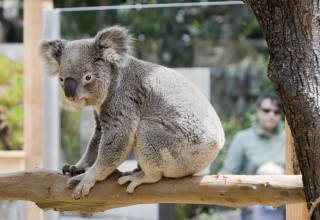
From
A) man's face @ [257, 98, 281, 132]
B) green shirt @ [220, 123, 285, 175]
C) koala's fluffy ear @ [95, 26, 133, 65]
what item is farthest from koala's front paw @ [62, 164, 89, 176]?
man's face @ [257, 98, 281, 132]

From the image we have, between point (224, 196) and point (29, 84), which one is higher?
point (29, 84)

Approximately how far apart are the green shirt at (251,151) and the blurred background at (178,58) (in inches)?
6.4

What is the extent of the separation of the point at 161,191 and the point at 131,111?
54 centimetres

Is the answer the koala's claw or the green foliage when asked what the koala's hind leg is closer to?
the koala's claw

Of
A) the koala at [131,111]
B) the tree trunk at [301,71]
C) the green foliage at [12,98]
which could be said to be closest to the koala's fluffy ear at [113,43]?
the koala at [131,111]

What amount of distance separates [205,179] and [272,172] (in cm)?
260

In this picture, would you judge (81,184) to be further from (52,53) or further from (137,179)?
(52,53)

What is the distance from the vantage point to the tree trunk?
304 centimetres

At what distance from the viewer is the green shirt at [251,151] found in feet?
21.3

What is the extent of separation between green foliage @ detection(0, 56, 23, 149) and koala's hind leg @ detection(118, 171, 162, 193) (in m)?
4.10

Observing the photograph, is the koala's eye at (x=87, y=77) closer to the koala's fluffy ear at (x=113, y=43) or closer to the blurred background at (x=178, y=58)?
the koala's fluffy ear at (x=113, y=43)

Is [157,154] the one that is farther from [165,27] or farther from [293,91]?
[165,27]

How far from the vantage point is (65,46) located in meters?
4.19

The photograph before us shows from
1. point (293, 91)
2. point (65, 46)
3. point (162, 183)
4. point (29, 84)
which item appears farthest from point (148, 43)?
point (293, 91)
